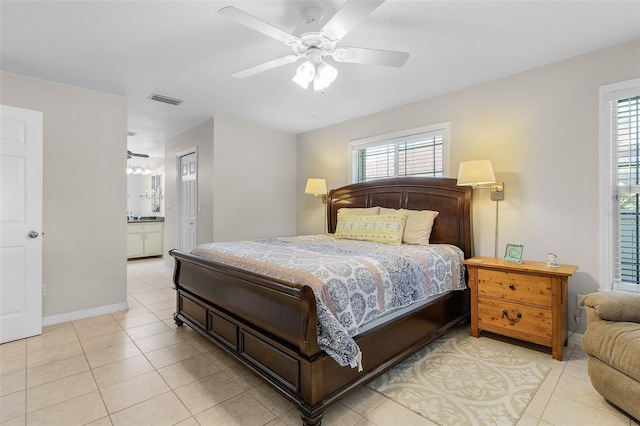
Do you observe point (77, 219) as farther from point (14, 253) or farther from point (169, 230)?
point (169, 230)

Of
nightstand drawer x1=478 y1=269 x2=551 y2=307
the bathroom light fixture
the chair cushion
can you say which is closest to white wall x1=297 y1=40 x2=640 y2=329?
nightstand drawer x1=478 y1=269 x2=551 y2=307

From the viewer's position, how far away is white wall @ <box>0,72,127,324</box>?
10.7ft

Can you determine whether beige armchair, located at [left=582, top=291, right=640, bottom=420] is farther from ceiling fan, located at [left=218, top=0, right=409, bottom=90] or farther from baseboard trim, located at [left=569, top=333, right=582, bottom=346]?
ceiling fan, located at [left=218, top=0, right=409, bottom=90]

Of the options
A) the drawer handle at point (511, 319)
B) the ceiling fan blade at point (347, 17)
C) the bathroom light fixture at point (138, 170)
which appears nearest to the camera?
the ceiling fan blade at point (347, 17)

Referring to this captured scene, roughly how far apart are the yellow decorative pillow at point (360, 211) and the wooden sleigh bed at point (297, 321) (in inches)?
22.6

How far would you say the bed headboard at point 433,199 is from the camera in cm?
334

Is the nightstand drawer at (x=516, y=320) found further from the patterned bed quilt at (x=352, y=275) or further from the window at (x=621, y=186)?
the window at (x=621, y=186)

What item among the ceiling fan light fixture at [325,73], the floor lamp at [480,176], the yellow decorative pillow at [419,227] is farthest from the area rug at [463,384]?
the ceiling fan light fixture at [325,73]

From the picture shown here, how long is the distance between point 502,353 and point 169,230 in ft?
18.7

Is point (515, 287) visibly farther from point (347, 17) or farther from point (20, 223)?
point (20, 223)

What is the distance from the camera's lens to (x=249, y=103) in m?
4.02

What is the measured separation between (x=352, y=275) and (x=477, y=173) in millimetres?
1836

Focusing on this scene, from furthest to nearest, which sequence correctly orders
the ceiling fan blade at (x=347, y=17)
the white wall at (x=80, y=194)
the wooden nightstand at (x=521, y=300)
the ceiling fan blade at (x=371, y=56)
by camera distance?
the white wall at (x=80, y=194) → the wooden nightstand at (x=521, y=300) → the ceiling fan blade at (x=371, y=56) → the ceiling fan blade at (x=347, y=17)

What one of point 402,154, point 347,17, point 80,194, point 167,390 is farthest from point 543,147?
point 80,194
